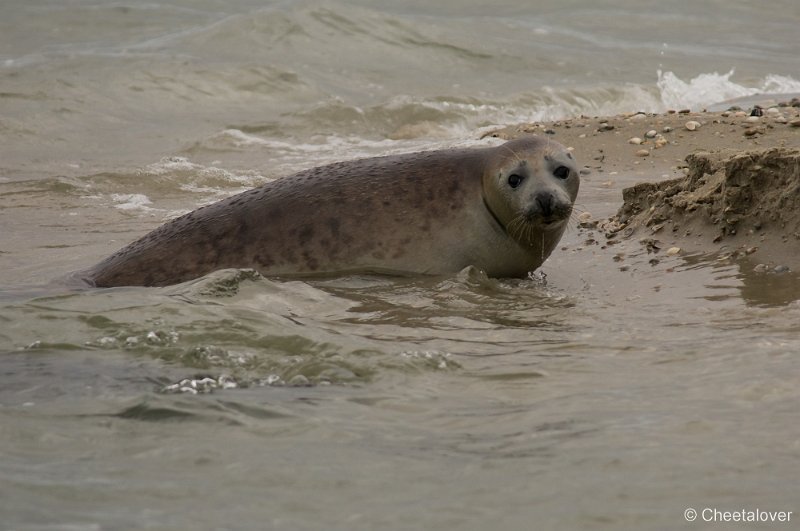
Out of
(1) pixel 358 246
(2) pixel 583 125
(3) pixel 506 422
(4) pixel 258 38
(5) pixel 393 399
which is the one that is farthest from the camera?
(4) pixel 258 38

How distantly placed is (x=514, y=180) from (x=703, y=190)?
3.60 ft

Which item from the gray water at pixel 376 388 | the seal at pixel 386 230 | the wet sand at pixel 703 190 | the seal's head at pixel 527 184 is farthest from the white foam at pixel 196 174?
the seal's head at pixel 527 184

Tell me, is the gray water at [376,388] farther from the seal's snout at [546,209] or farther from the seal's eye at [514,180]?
the seal's eye at [514,180]

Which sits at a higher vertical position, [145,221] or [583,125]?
[583,125]

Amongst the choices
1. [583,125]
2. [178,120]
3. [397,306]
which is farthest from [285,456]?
[178,120]

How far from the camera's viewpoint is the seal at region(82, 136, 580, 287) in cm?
619

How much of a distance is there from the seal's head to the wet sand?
51cm

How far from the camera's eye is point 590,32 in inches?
845

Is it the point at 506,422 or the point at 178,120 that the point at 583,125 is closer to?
the point at 178,120

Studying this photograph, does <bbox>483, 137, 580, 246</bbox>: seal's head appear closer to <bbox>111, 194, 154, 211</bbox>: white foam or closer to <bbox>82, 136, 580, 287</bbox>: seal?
<bbox>82, 136, 580, 287</bbox>: seal

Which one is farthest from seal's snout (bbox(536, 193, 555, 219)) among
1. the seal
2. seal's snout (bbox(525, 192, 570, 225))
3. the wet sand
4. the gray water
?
the wet sand

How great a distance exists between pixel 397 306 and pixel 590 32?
54.9 feet

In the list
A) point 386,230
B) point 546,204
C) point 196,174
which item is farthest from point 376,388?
point 196,174

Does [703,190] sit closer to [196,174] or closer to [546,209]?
[546,209]
